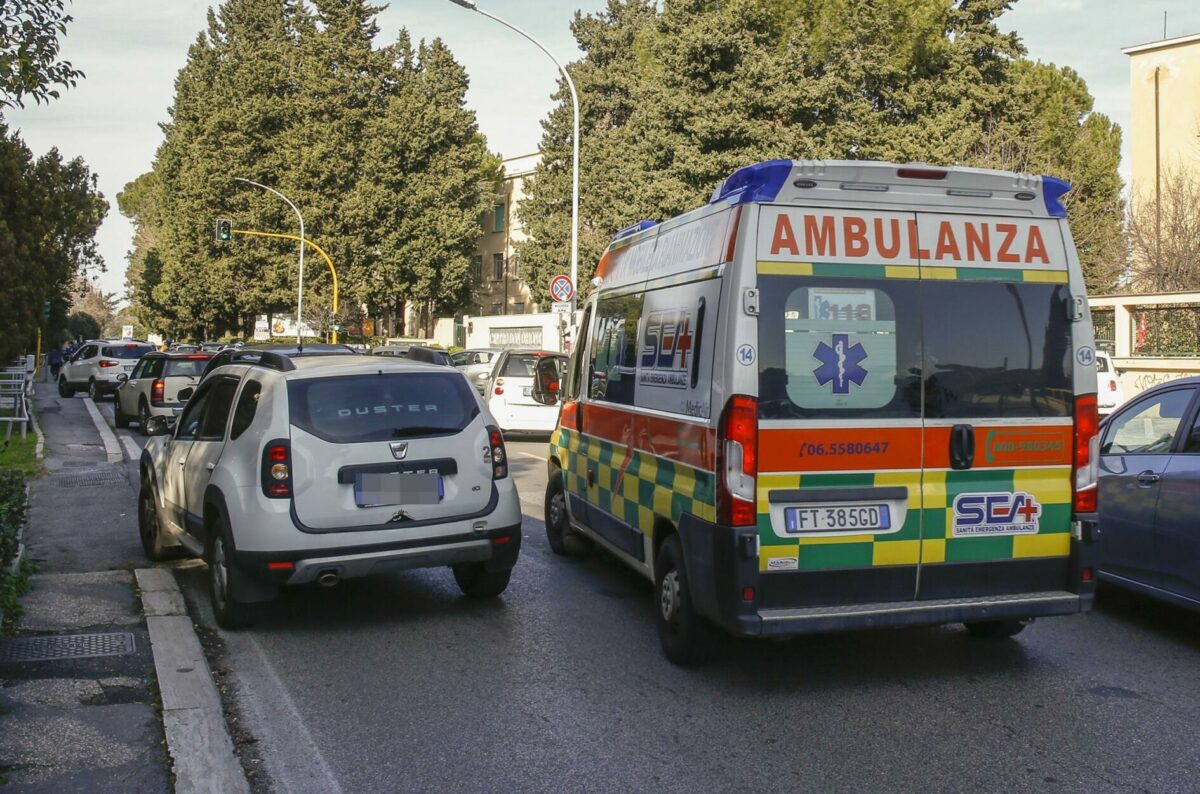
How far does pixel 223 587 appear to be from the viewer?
6871mm

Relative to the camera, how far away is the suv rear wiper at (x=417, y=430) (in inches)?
271

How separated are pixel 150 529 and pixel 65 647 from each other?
9.26 ft

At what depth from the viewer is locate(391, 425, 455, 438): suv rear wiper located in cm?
688

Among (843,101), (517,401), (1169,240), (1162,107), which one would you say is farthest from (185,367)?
(1162,107)

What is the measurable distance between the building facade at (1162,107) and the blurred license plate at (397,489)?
41.0m

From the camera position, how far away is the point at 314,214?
184ft

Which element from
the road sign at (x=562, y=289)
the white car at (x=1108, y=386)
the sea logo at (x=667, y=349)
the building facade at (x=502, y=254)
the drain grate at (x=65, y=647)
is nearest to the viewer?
the sea logo at (x=667, y=349)

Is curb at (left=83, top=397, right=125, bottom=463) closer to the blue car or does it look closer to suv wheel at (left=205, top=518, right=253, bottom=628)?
suv wheel at (left=205, top=518, right=253, bottom=628)

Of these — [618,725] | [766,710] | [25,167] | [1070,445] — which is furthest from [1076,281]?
[25,167]

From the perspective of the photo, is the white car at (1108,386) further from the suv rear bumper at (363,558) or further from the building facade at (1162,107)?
the suv rear bumper at (363,558)

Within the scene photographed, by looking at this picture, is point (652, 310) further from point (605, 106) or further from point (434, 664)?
point (605, 106)

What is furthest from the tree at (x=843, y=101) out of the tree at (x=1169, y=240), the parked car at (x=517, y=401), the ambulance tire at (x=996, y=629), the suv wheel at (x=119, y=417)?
the ambulance tire at (x=996, y=629)

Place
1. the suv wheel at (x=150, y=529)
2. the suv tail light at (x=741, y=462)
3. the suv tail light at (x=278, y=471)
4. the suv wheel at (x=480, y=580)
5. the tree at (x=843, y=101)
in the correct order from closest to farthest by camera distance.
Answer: the suv tail light at (x=741, y=462) → the suv tail light at (x=278, y=471) → the suv wheel at (x=480, y=580) → the suv wheel at (x=150, y=529) → the tree at (x=843, y=101)

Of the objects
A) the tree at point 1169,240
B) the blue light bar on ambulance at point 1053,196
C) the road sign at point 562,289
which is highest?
the tree at point 1169,240
